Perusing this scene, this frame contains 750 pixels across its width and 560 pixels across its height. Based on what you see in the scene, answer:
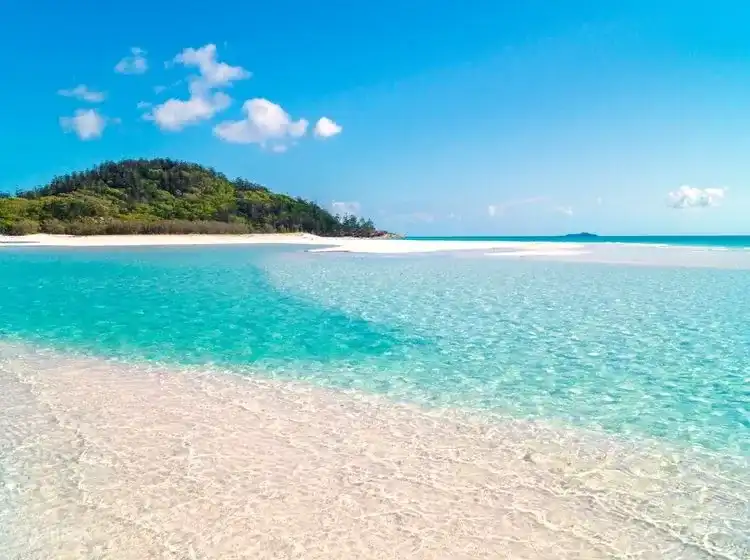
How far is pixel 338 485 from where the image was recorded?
4145 millimetres

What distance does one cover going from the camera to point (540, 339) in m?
9.48

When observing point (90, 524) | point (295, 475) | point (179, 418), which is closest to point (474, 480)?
point (295, 475)

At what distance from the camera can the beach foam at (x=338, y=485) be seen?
134 inches

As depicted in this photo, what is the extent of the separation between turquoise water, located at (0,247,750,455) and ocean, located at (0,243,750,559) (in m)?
0.06

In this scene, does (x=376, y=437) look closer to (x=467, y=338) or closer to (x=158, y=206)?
(x=467, y=338)

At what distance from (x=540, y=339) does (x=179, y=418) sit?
623cm

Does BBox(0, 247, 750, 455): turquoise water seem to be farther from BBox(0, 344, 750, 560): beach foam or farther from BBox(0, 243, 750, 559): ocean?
BBox(0, 344, 750, 560): beach foam

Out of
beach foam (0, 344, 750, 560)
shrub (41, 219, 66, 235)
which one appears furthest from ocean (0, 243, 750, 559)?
shrub (41, 219, 66, 235)

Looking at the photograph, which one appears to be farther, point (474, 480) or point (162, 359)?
point (162, 359)

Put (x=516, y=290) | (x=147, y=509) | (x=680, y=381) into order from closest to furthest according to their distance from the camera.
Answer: (x=147, y=509) < (x=680, y=381) < (x=516, y=290)

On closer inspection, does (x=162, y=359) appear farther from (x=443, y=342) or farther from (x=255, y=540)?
(x=255, y=540)

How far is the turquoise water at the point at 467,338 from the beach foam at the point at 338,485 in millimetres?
879

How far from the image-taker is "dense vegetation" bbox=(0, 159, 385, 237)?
245 feet

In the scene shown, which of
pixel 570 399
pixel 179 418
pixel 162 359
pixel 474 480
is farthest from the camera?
pixel 162 359
